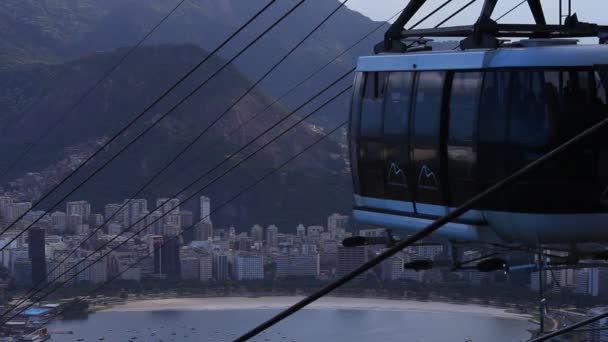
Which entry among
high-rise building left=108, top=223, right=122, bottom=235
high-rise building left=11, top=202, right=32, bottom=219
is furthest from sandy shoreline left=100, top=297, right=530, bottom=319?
high-rise building left=108, top=223, right=122, bottom=235

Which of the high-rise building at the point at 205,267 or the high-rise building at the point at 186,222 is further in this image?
the high-rise building at the point at 186,222

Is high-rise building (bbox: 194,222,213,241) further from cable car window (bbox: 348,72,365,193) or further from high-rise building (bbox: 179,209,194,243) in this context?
cable car window (bbox: 348,72,365,193)

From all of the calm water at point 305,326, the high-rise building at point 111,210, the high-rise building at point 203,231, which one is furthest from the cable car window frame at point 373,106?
the high-rise building at point 203,231

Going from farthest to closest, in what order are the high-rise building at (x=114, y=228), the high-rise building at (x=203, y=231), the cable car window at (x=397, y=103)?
the high-rise building at (x=203, y=231)
the high-rise building at (x=114, y=228)
the cable car window at (x=397, y=103)

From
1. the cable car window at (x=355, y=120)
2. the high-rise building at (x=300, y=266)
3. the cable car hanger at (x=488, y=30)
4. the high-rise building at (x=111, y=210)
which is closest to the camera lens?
the cable car hanger at (x=488, y=30)

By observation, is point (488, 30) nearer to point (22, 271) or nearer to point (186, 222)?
point (22, 271)

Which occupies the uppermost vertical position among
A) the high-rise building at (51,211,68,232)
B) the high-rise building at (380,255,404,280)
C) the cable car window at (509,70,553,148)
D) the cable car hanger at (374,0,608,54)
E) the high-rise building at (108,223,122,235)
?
the cable car hanger at (374,0,608,54)

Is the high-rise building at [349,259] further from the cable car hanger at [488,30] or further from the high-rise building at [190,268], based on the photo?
the cable car hanger at [488,30]
